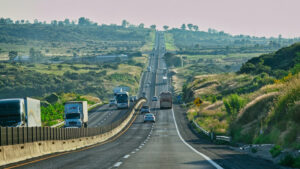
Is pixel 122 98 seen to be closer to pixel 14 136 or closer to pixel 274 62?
pixel 274 62

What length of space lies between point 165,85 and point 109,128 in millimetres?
140845

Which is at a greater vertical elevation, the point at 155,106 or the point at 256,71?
the point at 256,71

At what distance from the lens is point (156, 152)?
28234mm

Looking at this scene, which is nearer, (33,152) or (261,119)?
(33,152)

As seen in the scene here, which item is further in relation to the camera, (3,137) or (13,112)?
(13,112)

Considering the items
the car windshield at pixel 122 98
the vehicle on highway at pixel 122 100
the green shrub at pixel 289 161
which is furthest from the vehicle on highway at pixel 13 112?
the car windshield at pixel 122 98

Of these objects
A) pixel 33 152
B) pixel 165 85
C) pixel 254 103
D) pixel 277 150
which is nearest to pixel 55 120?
pixel 254 103

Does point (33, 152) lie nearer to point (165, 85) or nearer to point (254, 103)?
point (254, 103)

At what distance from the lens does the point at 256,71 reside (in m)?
121

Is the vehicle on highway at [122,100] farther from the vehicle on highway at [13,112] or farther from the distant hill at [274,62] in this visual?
the vehicle on highway at [13,112]

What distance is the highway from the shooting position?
19547 mm

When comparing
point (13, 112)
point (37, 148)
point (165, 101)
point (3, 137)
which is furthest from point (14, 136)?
point (165, 101)

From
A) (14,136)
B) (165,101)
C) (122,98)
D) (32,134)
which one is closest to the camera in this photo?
(14,136)

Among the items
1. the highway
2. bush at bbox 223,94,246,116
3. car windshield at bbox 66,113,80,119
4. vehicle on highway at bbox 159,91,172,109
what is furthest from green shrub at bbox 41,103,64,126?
bush at bbox 223,94,246,116
